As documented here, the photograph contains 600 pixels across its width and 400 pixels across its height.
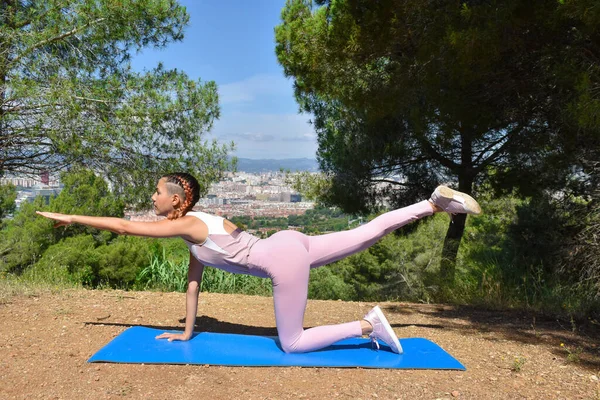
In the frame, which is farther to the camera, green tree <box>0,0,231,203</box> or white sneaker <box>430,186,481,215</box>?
green tree <box>0,0,231,203</box>

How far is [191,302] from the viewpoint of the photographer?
134 inches

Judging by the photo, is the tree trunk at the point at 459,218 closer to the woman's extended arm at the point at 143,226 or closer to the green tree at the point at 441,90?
the green tree at the point at 441,90

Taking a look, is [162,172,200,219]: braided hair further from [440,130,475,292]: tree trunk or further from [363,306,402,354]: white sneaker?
[440,130,475,292]: tree trunk

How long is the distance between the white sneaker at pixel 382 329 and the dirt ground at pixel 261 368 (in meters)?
0.24

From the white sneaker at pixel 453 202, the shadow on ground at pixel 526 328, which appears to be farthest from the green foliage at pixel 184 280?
the white sneaker at pixel 453 202

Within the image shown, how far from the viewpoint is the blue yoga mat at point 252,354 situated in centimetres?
309

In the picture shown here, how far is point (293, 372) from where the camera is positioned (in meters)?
3.02

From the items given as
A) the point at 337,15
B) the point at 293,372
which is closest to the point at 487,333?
the point at 293,372

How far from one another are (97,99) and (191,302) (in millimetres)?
4405

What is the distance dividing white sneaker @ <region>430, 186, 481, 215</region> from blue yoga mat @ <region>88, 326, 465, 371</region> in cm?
95

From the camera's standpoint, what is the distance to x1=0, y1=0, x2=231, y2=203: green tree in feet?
21.6

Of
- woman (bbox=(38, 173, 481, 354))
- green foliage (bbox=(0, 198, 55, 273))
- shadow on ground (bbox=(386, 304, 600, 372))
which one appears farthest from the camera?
green foliage (bbox=(0, 198, 55, 273))

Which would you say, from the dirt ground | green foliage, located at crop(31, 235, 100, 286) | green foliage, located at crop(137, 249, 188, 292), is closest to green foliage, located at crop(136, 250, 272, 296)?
green foliage, located at crop(137, 249, 188, 292)

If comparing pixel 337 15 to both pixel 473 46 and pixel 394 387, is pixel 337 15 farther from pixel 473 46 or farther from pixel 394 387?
pixel 394 387
